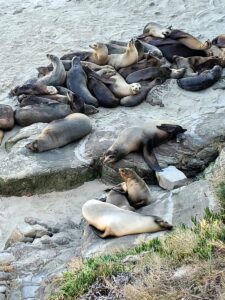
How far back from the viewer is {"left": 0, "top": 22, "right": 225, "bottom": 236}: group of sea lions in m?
8.68

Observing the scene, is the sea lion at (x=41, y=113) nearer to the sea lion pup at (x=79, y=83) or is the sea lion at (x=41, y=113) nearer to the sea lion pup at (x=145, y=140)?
the sea lion pup at (x=79, y=83)

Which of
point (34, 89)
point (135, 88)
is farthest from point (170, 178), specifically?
point (34, 89)

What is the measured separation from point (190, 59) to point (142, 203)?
3988 mm

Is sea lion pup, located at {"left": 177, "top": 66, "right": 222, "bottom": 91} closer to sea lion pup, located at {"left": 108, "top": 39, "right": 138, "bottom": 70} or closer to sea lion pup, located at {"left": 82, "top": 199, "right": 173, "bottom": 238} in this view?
sea lion pup, located at {"left": 108, "top": 39, "right": 138, "bottom": 70}

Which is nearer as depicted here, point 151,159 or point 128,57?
point 151,159

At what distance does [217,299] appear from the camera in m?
4.33

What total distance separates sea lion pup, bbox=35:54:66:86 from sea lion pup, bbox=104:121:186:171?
6.05 ft

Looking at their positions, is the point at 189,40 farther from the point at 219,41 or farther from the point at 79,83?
the point at 79,83

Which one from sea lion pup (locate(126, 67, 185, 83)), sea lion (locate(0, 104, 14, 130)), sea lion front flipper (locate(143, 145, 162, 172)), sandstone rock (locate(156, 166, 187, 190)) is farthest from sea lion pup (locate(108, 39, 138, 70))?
sandstone rock (locate(156, 166, 187, 190))

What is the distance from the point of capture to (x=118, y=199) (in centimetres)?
741

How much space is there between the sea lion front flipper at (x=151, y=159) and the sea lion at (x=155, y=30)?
353 cm

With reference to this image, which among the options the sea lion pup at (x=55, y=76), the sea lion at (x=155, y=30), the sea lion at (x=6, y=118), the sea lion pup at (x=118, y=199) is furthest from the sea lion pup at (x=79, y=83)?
the sea lion pup at (x=118, y=199)

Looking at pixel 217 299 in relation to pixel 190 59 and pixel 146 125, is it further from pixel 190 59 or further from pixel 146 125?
pixel 190 59

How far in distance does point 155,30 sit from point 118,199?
501cm
